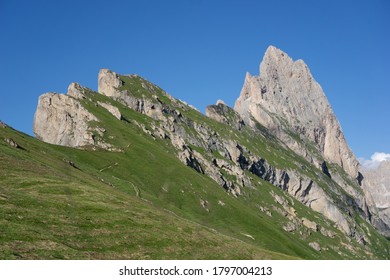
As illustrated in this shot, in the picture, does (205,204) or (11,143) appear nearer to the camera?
(11,143)

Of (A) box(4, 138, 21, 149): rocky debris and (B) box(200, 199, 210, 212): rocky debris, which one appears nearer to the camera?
(A) box(4, 138, 21, 149): rocky debris

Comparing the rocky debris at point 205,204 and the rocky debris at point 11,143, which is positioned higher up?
the rocky debris at point 205,204

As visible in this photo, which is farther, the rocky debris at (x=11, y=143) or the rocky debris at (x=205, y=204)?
the rocky debris at (x=205, y=204)

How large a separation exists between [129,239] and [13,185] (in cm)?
2917

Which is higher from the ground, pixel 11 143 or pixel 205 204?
pixel 205 204

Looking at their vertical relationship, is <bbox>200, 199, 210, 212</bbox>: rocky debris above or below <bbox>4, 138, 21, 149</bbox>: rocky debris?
above
